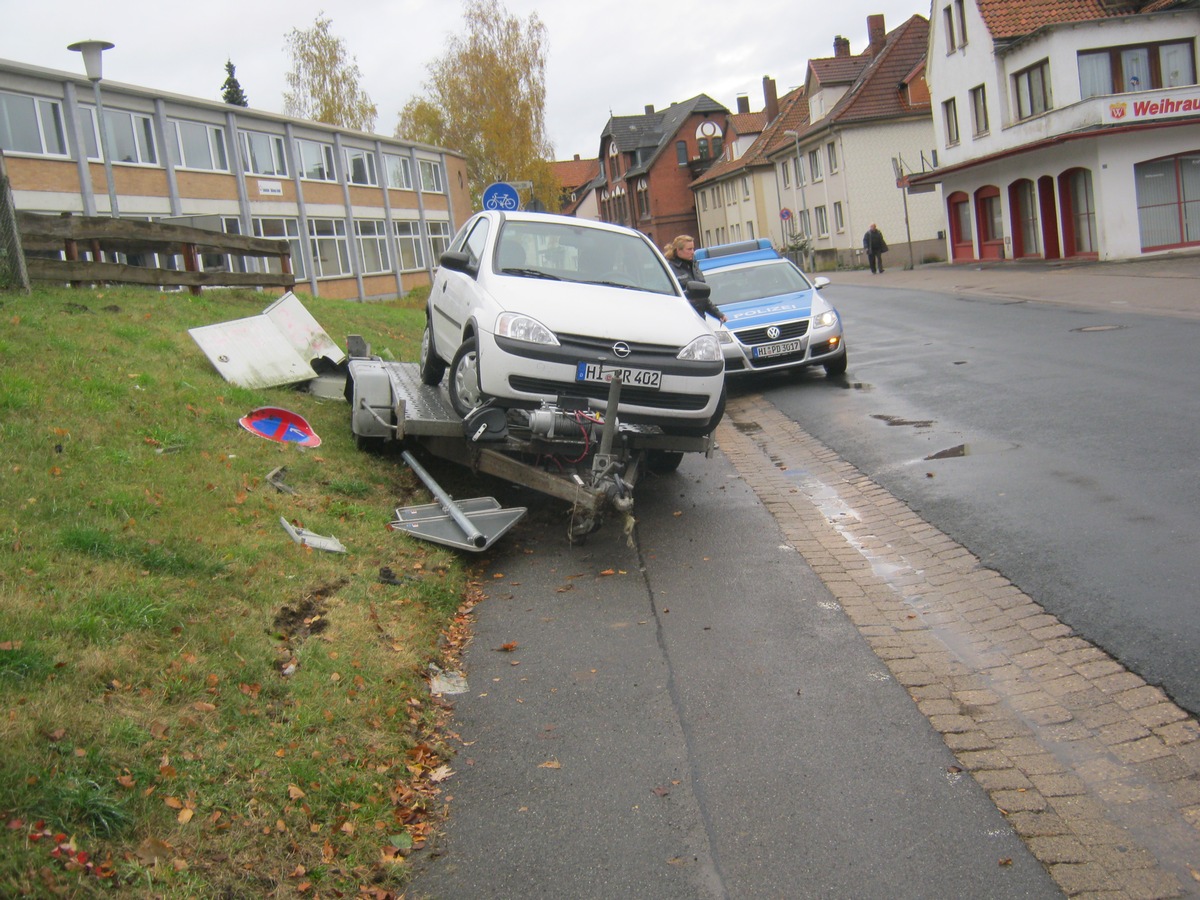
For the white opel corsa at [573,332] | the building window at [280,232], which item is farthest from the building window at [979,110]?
the white opel corsa at [573,332]

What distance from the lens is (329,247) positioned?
47812mm

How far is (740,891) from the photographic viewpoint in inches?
130

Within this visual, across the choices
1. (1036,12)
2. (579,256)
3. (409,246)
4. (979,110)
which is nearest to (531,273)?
(579,256)

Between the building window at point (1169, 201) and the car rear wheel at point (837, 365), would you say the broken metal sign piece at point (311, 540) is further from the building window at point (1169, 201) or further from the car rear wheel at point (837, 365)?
the building window at point (1169, 201)

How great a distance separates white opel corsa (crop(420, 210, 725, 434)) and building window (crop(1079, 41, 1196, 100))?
100.0ft

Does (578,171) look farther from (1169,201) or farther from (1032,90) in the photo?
(1169,201)

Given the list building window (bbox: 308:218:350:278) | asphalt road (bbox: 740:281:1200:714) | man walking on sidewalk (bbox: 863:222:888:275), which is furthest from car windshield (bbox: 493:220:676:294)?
building window (bbox: 308:218:350:278)

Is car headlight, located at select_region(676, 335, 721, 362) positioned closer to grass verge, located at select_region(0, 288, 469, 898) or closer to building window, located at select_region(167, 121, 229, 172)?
grass verge, located at select_region(0, 288, 469, 898)

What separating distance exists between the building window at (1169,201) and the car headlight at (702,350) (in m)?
28.7

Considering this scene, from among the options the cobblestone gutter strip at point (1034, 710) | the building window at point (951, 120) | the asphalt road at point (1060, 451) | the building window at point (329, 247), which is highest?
the building window at point (951, 120)

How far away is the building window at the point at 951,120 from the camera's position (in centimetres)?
4312

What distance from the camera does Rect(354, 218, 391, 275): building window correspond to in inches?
2015

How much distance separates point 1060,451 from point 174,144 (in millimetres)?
35486

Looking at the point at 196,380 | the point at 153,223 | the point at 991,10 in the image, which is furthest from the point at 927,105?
the point at 196,380
